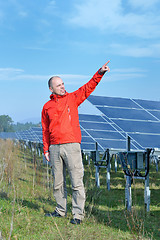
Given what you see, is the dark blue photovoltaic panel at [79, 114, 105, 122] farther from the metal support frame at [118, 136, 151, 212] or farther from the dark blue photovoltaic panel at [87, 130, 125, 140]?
the metal support frame at [118, 136, 151, 212]

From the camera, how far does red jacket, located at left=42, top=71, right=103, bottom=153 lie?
170 inches

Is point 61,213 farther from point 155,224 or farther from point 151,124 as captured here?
point 151,124

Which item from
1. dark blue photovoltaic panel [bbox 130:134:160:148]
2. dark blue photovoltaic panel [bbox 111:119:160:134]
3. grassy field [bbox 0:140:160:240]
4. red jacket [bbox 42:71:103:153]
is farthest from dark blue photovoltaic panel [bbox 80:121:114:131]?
red jacket [bbox 42:71:103:153]

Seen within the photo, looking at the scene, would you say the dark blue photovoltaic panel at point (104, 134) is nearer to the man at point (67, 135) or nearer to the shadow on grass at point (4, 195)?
the shadow on grass at point (4, 195)

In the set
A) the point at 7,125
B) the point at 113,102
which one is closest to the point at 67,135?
the point at 113,102

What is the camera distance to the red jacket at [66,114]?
14.2 ft

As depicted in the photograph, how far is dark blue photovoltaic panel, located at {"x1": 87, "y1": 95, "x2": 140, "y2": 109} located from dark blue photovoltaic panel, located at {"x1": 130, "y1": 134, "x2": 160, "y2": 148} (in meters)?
2.01

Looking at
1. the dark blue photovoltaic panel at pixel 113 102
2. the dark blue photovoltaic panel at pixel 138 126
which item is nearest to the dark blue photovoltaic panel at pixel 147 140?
the dark blue photovoltaic panel at pixel 138 126

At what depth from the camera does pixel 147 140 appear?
5.92 meters

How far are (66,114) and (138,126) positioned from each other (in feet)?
8.18

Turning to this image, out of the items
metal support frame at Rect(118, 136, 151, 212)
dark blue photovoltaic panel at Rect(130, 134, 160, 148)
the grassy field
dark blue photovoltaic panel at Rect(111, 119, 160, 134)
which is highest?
dark blue photovoltaic panel at Rect(111, 119, 160, 134)

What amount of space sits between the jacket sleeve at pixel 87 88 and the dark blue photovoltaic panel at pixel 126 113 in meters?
2.44

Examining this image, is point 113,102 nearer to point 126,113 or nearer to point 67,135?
point 126,113

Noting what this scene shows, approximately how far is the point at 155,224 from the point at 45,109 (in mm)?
2393
